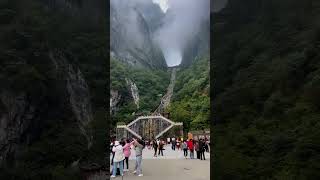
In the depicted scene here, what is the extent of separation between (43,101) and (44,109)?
25 centimetres

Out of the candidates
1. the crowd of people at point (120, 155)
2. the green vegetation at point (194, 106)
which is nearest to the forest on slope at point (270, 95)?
the crowd of people at point (120, 155)

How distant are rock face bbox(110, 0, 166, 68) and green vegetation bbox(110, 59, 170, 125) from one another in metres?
3.25

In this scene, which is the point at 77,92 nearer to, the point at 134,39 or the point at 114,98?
the point at 114,98

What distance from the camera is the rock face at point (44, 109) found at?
13211 mm

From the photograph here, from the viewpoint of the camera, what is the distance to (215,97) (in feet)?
60.6

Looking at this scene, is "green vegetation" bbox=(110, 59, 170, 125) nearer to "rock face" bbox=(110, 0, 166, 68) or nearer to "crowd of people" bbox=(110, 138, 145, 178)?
"rock face" bbox=(110, 0, 166, 68)

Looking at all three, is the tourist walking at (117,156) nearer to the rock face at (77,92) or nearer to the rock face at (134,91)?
the rock face at (77,92)

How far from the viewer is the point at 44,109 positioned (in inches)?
591

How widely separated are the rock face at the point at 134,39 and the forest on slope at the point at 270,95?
54844mm

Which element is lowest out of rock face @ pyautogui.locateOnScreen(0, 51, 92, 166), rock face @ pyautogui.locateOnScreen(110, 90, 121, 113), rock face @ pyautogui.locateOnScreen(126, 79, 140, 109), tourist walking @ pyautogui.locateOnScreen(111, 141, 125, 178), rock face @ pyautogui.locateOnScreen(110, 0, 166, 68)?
tourist walking @ pyautogui.locateOnScreen(111, 141, 125, 178)

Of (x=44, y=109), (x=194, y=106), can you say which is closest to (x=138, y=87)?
(x=194, y=106)

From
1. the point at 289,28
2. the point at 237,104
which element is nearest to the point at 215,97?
the point at 237,104

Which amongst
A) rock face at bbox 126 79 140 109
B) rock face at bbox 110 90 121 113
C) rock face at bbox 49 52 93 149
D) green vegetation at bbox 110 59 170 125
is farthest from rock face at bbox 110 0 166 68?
rock face at bbox 49 52 93 149

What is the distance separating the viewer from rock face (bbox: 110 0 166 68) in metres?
77.2
